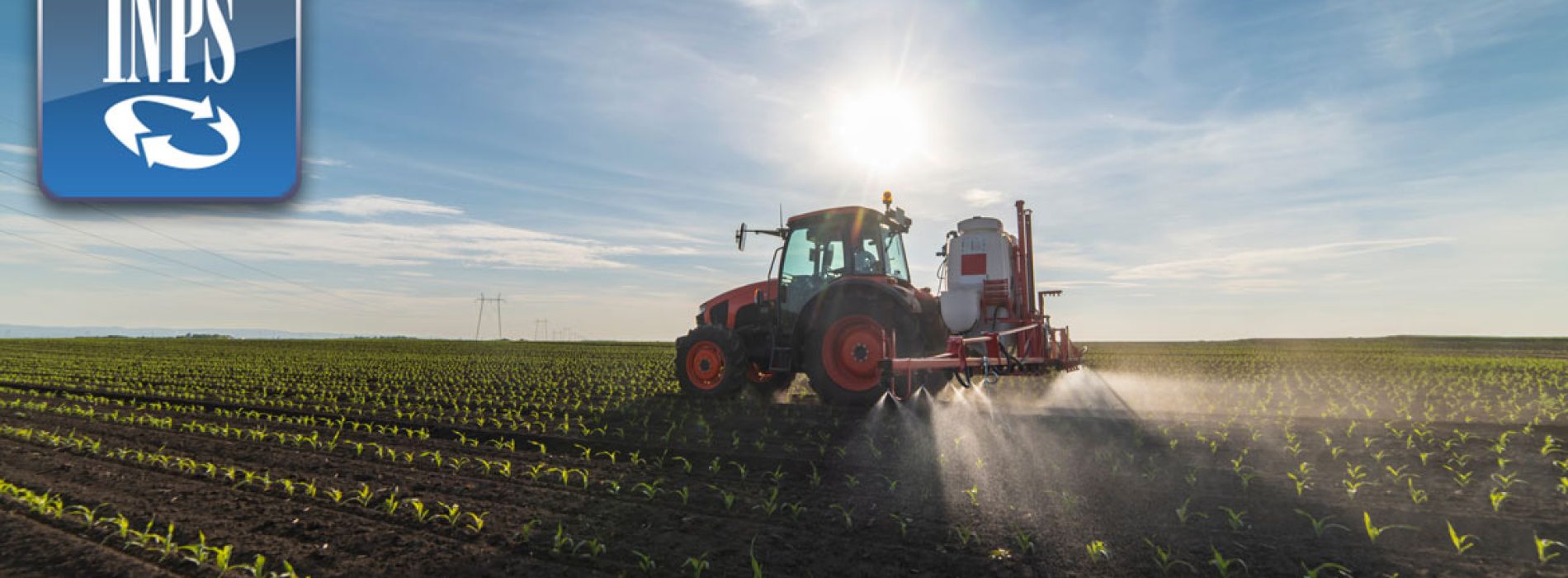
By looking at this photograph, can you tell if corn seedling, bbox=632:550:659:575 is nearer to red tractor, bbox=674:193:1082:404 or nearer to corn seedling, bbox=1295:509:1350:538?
corn seedling, bbox=1295:509:1350:538

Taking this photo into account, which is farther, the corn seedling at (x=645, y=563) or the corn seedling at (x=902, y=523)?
the corn seedling at (x=902, y=523)

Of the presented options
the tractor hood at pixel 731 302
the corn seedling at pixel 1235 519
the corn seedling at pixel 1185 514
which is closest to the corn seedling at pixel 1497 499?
the corn seedling at pixel 1235 519

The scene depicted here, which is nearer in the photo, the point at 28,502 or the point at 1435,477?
the point at 28,502

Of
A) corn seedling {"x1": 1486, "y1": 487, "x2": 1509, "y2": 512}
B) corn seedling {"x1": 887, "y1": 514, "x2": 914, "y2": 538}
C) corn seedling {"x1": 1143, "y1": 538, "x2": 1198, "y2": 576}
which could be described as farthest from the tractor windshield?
corn seedling {"x1": 1486, "y1": 487, "x2": 1509, "y2": 512}

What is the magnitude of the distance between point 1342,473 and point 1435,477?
2.29ft

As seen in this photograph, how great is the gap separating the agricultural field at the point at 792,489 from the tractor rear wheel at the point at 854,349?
1.22 ft

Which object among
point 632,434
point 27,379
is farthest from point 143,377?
point 632,434

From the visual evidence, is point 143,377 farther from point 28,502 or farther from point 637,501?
point 637,501

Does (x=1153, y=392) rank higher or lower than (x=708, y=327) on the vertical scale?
lower

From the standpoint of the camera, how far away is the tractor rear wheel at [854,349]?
9.73m

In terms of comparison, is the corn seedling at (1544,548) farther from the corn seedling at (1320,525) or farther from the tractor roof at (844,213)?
the tractor roof at (844,213)

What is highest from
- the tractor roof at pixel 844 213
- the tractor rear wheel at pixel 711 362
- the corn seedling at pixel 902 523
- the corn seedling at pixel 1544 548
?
the tractor roof at pixel 844 213

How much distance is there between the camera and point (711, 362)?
38.2ft

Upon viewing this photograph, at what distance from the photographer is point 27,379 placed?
19594 millimetres
